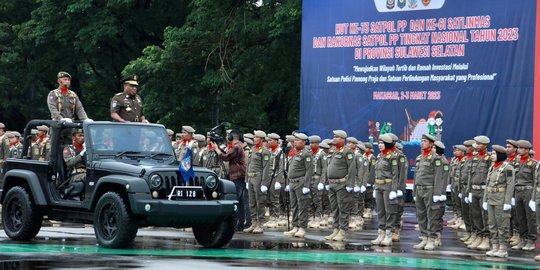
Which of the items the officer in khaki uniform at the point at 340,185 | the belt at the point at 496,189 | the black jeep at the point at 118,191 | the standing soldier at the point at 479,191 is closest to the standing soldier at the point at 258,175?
the officer in khaki uniform at the point at 340,185

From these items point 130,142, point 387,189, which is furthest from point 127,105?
point 387,189

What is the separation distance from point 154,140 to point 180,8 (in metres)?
24.6

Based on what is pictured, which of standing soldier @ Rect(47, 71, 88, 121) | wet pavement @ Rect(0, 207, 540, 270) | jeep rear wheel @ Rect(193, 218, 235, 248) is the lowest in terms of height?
wet pavement @ Rect(0, 207, 540, 270)

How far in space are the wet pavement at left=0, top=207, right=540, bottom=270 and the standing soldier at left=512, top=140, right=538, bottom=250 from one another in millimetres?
652

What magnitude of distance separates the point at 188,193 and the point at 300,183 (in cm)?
489

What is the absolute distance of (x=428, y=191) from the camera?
19641 mm

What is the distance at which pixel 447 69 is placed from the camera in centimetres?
2773

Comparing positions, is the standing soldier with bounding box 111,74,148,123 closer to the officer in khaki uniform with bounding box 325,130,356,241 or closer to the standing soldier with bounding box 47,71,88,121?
the standing soldier with bounding box 47,71,88,121

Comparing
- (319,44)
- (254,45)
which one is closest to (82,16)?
(254,45)

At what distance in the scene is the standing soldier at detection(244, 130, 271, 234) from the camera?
23.2 m

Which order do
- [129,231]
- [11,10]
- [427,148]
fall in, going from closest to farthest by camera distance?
[129,231] → [427,148] → [11,10]

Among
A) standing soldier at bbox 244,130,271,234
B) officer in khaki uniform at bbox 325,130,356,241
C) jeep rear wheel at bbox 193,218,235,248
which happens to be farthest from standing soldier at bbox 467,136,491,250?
jeep rear wheel at bbox 193,218,235,248

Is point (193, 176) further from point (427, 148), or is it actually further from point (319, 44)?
point (319, 44)

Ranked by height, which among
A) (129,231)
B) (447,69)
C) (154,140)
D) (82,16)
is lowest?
(129,231)
